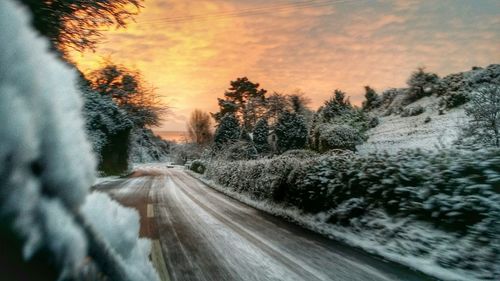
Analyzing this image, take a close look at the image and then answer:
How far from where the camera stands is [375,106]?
2474 inches

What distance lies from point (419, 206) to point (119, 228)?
6.47m

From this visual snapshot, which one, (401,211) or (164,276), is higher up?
(401,211)

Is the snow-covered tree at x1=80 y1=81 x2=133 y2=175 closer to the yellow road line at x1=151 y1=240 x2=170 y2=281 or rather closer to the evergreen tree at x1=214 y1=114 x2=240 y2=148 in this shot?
the evergreen tree at x1=214 y1=114 x2=240 y2=148

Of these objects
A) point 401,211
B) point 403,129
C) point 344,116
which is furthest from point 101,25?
point 403,129

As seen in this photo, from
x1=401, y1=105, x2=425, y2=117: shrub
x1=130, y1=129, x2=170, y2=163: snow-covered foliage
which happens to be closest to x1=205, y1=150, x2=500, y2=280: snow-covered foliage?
x1=401, y1=105, x2=425, y2=117: shrub

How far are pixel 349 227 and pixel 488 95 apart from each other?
1399 centimetres

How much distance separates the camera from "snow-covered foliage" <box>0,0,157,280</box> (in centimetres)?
101

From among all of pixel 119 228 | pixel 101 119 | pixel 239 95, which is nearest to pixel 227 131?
pixel 101 119

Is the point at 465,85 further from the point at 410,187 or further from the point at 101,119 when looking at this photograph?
the point at 410,187

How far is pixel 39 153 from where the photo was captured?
1.15 m

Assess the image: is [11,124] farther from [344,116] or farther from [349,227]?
[344,116]

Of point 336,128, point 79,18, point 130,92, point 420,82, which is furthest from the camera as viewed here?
point 420,82

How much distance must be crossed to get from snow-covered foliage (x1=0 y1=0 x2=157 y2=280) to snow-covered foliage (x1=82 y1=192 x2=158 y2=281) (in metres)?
0.09

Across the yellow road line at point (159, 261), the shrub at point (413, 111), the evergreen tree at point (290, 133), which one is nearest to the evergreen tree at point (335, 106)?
the evergreen tree at point (290, 133)
